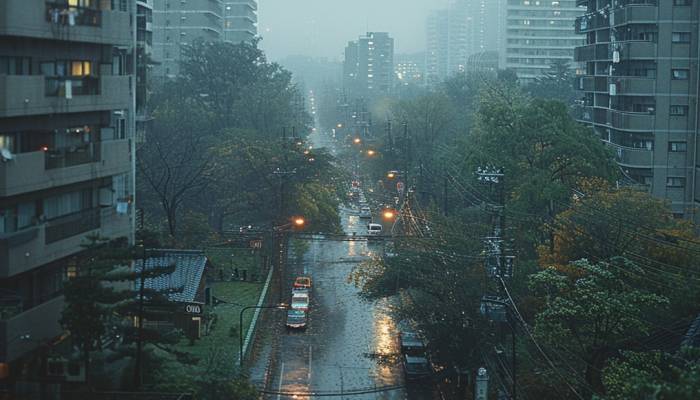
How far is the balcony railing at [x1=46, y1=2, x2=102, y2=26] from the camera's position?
22092 mm

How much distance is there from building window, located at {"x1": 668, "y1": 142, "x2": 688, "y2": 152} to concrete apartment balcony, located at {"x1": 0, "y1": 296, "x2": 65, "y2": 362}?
108ft

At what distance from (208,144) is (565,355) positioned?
39646 mm

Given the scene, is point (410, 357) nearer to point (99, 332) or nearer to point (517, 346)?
point (517, 346)

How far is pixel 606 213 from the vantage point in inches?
1350

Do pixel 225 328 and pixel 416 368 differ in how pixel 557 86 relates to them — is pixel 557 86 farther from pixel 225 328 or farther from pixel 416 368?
pixel 416 368

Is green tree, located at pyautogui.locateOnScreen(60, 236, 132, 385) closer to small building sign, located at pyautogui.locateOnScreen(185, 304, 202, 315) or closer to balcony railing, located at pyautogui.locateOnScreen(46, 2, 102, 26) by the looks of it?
balcony railing, located at pyautogui.locateOnScreen(46, 2, 102, 26)

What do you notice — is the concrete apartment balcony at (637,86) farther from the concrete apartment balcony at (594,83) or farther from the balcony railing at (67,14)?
the balcony railing at (67,14)

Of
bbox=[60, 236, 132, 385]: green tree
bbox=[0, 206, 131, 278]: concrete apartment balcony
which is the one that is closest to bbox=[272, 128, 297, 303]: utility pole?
bbox=[0, 206, 131, 278]: concrete apartment balcony

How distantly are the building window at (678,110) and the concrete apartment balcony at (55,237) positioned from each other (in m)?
30.1

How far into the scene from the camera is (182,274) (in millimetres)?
37750

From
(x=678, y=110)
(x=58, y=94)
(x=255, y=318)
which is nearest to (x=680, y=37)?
(x=678, y=110)

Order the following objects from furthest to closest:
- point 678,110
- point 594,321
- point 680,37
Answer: point 678,110 → point 680,37 → point 594,321

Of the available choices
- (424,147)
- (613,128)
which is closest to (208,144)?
(424,147)

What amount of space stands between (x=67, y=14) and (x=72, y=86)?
1.72 m
